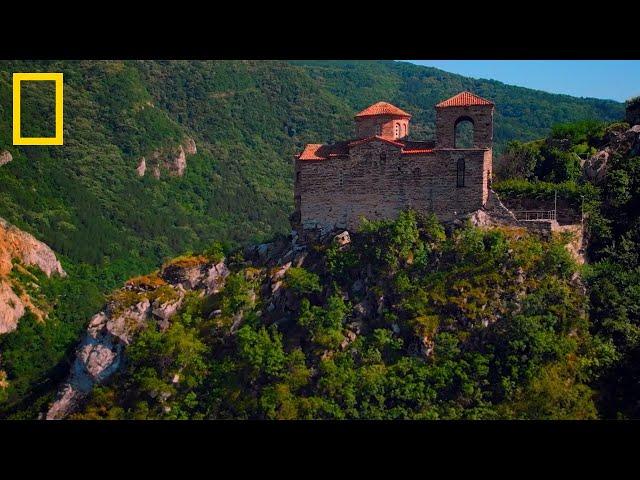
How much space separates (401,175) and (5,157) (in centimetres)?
3811

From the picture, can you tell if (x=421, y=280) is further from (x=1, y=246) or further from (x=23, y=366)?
(x=1, y=246)

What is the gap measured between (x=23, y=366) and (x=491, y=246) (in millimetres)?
22653

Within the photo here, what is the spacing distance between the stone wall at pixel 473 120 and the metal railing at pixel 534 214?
Answer: 1.67 m

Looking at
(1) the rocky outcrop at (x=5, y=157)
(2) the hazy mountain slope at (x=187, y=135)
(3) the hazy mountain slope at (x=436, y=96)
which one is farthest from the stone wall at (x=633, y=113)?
(1) the rocky outcrop at (x=5, y=157)

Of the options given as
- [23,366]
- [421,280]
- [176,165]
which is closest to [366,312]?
[421,280]

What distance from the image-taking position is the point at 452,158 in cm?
2734

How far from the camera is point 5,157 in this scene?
61688 millimetres

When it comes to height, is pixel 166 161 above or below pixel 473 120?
below

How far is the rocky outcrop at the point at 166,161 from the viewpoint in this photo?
2896 inches

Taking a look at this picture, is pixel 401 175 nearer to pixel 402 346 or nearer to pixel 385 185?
pixel 385 185

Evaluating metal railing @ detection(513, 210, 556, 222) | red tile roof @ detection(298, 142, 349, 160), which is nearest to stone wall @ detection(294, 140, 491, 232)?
red tile roof @ detection(298, 142, 349, 160)

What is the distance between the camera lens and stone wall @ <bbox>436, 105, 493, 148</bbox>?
2762 centimetres

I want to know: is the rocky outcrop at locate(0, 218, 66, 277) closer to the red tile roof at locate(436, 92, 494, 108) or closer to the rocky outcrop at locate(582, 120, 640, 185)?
the red tile roof at locate(436, 92, 494, 108)

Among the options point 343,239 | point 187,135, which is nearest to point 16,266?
point 343,239
